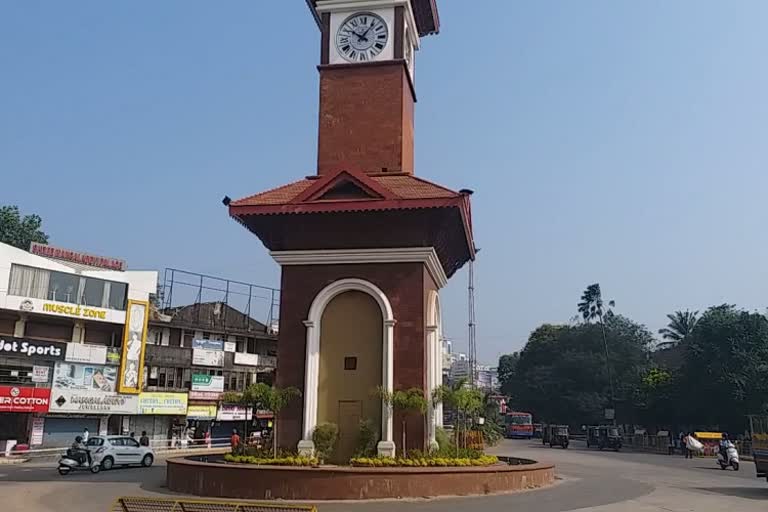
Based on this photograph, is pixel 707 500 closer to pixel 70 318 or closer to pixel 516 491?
pixel 516 491

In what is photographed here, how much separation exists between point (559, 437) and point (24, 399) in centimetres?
3233

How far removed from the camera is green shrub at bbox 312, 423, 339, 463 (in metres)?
16.5

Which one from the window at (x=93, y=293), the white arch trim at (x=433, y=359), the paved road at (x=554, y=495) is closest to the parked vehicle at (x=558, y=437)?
the paved road at (x=554, y=495)

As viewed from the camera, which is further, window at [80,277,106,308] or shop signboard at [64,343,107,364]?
window at [80,277,106,308]

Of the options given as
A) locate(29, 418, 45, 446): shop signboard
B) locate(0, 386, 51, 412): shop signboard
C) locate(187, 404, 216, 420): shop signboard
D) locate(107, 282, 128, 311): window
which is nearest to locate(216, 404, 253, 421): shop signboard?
locate(187, 404, 216, 420): shop signboard

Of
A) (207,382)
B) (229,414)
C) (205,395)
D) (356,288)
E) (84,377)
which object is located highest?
(356,288)

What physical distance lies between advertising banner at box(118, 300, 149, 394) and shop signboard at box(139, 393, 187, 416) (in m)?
0.89

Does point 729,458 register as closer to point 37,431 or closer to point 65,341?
point 37,431

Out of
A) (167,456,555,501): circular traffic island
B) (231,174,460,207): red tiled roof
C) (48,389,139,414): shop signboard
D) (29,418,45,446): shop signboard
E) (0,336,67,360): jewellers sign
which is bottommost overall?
(167,456,555,501): circular traffic island

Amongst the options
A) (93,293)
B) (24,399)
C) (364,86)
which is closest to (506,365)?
(93,293)

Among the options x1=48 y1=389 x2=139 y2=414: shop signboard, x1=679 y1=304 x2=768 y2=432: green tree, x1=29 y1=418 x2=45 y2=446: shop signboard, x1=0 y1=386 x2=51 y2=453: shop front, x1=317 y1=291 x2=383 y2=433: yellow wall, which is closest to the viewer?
x1=317 y1=291 x2=383 y2=433: yellow wall

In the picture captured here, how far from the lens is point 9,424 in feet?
119

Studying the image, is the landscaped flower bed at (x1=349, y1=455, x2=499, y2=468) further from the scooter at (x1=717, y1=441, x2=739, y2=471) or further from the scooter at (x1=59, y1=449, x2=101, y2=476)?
the scooter at (x1=717, y1=441, x2=739, y2=471)

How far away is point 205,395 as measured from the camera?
45.2 metres
